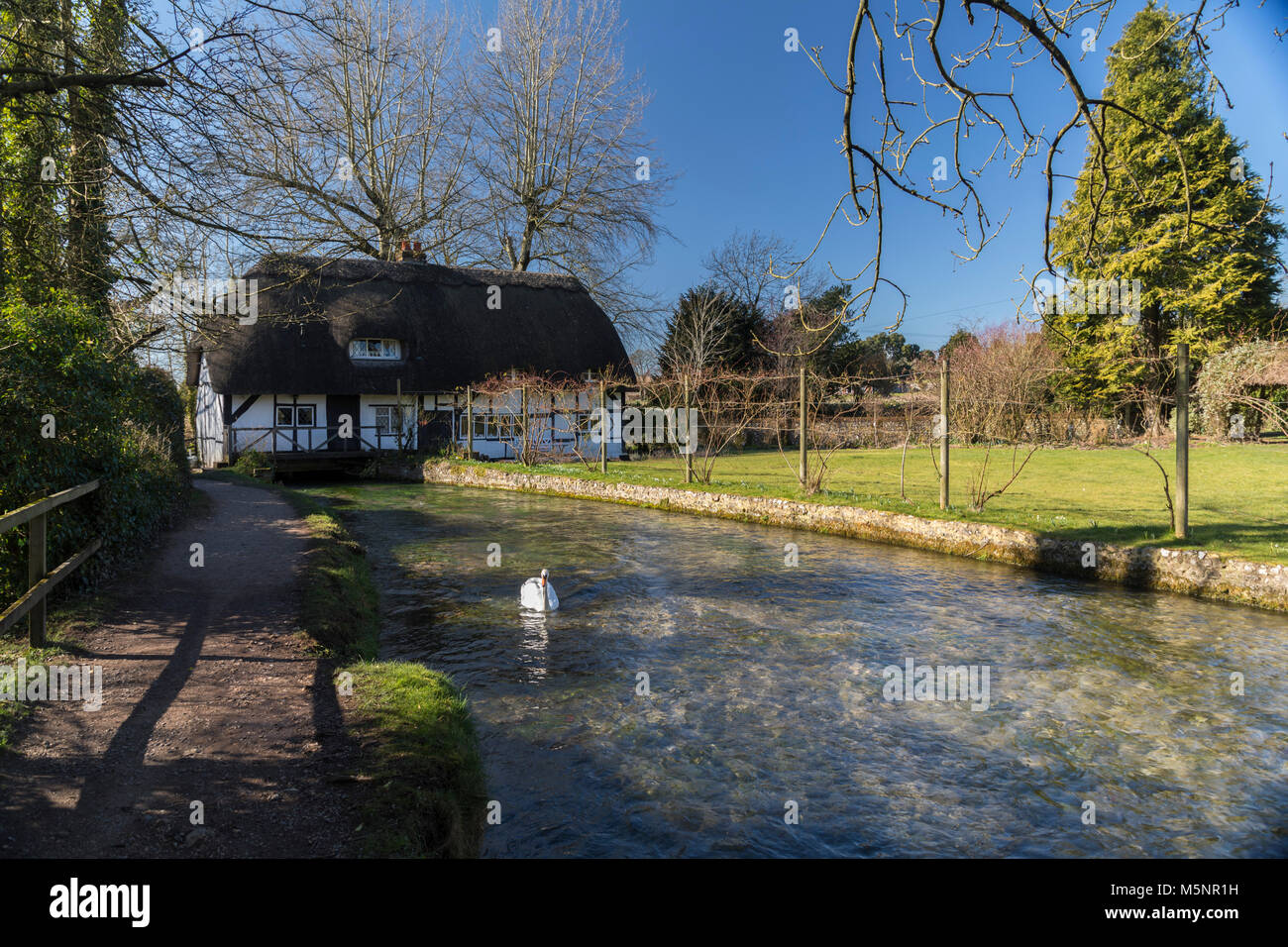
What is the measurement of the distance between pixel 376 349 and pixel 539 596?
809 inches

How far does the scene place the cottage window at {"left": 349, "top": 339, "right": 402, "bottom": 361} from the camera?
26.0 metres

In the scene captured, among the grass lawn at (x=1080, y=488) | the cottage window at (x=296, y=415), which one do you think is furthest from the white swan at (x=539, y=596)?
the cottage window at (x=296, y=415)

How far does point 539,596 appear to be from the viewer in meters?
8.39

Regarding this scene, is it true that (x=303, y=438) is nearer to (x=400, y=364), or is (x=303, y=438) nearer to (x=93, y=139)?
(x=400, y=364)

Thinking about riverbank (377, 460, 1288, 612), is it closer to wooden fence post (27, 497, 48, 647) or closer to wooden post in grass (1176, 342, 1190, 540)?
wooden post in grass (1176, 342, 1190, 540)

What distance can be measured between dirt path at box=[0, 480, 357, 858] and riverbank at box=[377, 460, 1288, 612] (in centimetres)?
849

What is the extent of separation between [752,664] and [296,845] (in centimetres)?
415

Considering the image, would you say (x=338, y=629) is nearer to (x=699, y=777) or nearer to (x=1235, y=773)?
(x=699, y=777)

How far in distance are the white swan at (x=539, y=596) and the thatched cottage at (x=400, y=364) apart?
537 inches

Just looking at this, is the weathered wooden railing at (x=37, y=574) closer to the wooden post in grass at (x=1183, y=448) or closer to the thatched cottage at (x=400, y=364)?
the wooden post in grass at (x=1183, y=448)

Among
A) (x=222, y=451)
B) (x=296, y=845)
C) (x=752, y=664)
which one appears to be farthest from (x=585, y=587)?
(x=222, y=451)

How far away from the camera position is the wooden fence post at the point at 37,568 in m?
5.76

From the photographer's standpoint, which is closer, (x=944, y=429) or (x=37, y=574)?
(x=37, y=574)

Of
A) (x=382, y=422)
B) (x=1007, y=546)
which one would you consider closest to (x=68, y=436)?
(x=1007, y=546)
